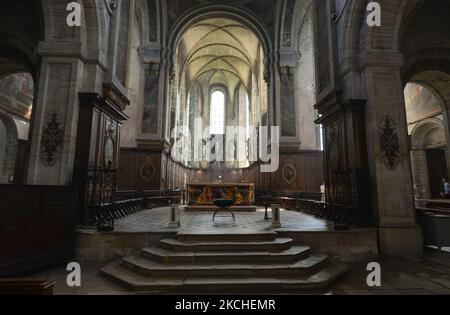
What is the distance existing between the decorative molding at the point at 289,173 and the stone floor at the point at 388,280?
25.6 ft

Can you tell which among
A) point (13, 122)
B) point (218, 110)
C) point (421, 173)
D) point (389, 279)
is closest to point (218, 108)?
point (218, 110)

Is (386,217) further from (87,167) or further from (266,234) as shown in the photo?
(87,167)

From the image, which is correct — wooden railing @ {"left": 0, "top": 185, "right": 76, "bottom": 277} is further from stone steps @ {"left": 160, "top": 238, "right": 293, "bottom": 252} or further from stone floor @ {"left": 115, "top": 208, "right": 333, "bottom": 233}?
stone steps @ {"left": 160, "top": 238, "right": 293, "bottom": 252}

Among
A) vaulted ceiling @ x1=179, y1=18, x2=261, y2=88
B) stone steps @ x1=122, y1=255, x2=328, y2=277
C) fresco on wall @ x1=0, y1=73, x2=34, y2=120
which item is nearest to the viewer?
stone steps @ x1=122, y1=255, x2=328, y2=277

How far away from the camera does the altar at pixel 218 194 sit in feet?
36.3

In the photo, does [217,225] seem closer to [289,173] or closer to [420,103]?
[289,173]

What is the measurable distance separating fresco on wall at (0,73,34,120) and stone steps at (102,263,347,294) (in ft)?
37.3

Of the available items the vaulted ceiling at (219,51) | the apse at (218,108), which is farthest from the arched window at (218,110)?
the vaulted ceiling at (219,51)

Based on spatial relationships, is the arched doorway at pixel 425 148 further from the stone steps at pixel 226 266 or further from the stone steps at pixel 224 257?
the stone steps at pixel 224 257

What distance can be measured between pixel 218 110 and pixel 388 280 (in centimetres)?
2528

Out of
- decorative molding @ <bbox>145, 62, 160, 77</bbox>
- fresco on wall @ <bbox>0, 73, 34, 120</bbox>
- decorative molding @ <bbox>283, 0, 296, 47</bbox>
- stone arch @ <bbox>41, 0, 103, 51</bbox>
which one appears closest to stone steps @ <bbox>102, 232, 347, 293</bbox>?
stone arch @ <bbox>41, 0, 103, 51</bbox>

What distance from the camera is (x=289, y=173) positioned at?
1297 centimetres

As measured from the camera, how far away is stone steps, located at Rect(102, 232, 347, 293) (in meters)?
3.71

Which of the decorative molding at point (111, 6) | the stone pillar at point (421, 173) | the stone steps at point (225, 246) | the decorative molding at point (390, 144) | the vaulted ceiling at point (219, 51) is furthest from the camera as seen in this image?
the vaulted ceiling at point (219, 51)
